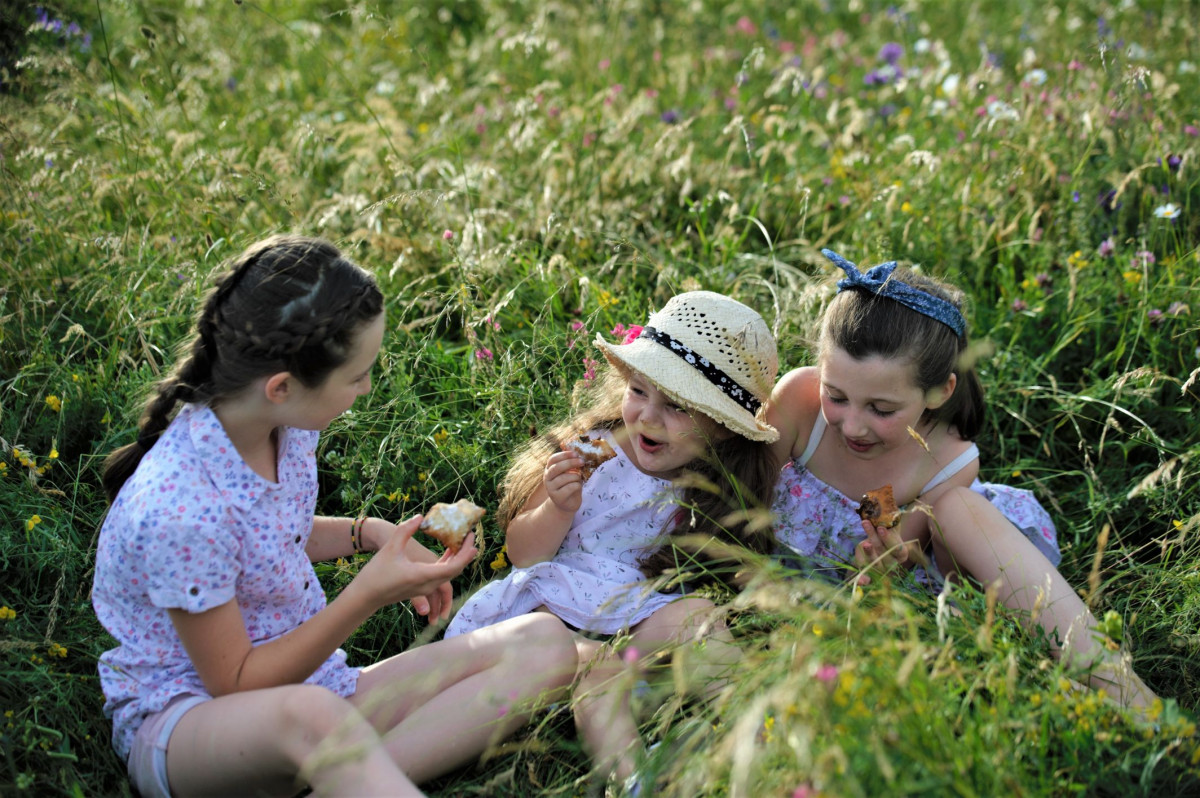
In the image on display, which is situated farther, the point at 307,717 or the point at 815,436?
the point at 815,436

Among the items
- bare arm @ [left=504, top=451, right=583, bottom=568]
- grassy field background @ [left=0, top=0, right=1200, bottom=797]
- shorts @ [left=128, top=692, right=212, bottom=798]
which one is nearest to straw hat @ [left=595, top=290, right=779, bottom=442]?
bare arm @ [left=504, top=451, right=583, bottom=568]

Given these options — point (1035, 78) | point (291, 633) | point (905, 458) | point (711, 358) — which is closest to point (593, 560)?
point (711, 358)

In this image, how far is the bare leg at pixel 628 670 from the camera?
6.42 ft

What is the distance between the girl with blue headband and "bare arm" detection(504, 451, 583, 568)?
22.0 inches

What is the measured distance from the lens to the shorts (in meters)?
1.91

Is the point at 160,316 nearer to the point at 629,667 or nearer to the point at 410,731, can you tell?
the point at 410,731

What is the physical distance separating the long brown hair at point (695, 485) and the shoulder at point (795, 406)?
0.14 metres

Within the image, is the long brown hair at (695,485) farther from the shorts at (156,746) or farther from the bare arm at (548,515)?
the shorts at (156,746)

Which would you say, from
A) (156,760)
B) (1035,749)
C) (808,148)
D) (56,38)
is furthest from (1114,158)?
(56,38)

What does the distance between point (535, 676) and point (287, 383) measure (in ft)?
2.76

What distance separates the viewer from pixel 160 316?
10.2 feet

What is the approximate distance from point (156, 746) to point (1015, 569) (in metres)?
2.02

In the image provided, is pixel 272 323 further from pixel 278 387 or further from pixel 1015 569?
pixel 1015 569

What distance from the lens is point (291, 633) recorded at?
1981mm
